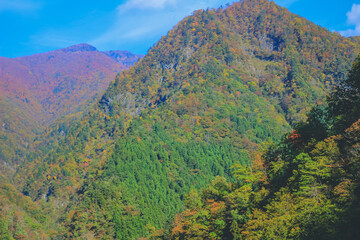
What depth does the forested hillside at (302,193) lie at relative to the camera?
78.7ft

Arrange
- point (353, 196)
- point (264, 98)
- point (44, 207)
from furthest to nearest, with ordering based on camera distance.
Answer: point (264, 98), point (44, 207), point (353, 196)

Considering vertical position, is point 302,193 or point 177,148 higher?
point 177,148

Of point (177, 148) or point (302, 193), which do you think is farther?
point (177, 148)

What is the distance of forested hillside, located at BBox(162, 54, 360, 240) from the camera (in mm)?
23984

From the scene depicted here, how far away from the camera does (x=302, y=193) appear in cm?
2867

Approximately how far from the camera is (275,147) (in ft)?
166

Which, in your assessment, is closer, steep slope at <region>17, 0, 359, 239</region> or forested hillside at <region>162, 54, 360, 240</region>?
forested hillside at <region>162, 54, 360, 240</region>

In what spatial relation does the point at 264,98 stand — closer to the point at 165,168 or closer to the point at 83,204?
the point at 165,168


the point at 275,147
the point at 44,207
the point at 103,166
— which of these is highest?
the point at 275,147

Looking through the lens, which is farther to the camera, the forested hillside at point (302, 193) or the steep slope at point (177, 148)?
the steep slope at point (177, 148)

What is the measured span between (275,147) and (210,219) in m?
18.1

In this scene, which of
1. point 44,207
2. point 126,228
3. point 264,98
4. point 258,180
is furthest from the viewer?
point 264,98

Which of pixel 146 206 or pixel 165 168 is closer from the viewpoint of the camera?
pixel 146 206

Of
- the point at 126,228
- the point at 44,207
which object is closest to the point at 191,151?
the point at 126,228
